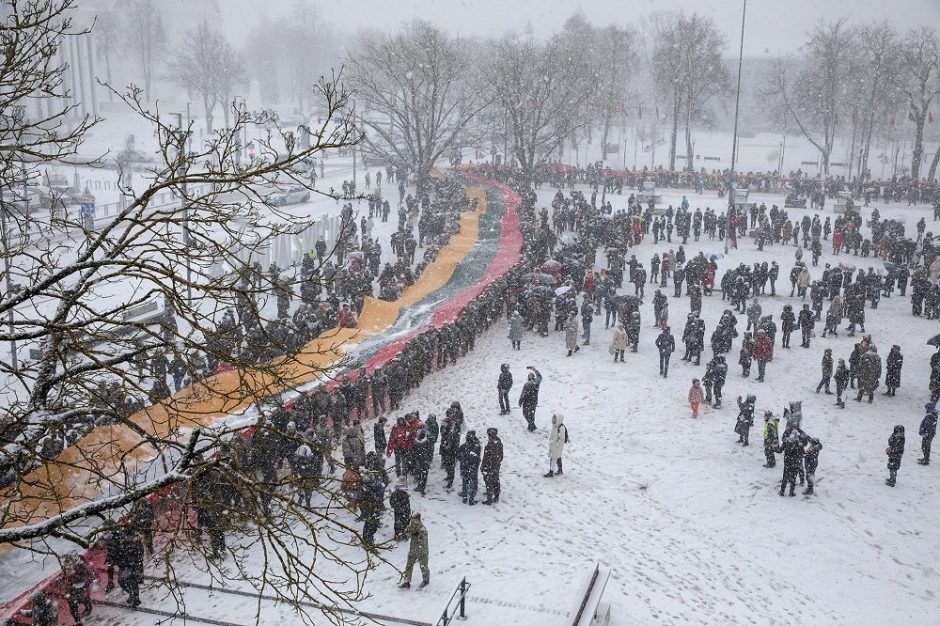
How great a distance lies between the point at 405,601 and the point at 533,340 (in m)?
11.2

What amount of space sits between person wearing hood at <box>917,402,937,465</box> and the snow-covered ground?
10.7 inches

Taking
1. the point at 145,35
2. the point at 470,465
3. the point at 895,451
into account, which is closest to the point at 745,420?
the point at 895,451

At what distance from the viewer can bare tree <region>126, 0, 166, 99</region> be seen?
73.3 metres

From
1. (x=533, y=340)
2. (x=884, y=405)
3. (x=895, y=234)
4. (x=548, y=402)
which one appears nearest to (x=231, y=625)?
(x=548, y=402)

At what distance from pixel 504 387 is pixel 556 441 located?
2.60 metres

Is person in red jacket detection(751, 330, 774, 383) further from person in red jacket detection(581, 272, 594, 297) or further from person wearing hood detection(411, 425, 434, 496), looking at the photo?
person wearing hood detection(411, 425, 434, 496)

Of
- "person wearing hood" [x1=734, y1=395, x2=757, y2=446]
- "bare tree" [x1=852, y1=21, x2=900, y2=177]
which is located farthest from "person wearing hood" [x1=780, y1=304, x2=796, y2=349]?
"bare tree" [x1=852, y1=21, x2=900, y2=177]

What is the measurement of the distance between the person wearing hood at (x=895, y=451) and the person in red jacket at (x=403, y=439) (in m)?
7.80

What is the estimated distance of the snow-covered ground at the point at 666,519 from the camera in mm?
10383

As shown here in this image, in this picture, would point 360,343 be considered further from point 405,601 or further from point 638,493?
point 405,601

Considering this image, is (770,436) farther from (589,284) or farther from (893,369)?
(589,284)

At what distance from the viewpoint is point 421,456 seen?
41.8ft

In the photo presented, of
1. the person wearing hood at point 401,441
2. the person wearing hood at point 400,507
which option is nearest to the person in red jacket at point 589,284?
the person wearing hood at point 401,441

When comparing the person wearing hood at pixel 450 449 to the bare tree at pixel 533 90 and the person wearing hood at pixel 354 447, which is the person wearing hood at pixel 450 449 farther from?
the bare tree at pixel 533 90
